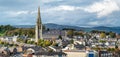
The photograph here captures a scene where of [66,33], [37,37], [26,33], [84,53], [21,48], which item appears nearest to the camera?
[84,53]

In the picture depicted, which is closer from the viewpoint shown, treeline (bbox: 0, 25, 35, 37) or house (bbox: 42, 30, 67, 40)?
house (bbox: 42, 30, 67, 40)

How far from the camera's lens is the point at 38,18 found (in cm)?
9156

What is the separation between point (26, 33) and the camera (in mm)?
105000

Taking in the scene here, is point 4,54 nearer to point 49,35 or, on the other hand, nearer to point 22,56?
point 22,56

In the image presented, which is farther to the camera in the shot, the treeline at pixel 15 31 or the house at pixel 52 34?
the treeline at pixel 15 31

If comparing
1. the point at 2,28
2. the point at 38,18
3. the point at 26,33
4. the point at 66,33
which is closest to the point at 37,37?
the point at 38,18

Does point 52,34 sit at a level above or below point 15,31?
below

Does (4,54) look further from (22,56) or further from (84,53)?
(84,53)

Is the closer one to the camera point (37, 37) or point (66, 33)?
point (37, 37)

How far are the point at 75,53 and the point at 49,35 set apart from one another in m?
48.7

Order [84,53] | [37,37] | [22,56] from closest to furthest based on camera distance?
[22,56] → [84,53] → [37,37]

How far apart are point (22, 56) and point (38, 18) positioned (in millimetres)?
38379

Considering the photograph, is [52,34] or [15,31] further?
[15,31]

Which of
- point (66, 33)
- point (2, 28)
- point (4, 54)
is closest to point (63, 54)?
point (4, 54)
